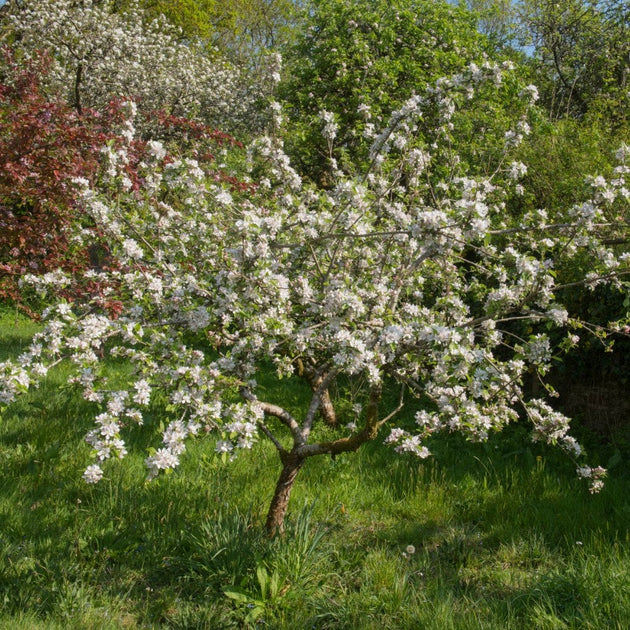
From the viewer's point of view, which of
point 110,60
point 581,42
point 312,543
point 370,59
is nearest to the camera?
point 312,543

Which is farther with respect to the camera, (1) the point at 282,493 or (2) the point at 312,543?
(1) the point at 282,493

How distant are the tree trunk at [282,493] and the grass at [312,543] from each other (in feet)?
0.29

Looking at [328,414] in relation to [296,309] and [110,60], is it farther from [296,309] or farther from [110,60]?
[110,60]

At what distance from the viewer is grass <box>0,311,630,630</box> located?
113 inches

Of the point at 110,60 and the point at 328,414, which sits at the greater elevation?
the point at 110,60

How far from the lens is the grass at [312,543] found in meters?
2.88

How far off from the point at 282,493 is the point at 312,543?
1.24 ft

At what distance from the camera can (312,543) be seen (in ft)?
10.5

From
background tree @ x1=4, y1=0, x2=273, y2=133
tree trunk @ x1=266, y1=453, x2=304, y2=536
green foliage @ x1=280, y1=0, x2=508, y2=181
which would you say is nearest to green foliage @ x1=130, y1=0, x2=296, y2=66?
background tree @ x1=4, y1=0, x2=273, y2=133

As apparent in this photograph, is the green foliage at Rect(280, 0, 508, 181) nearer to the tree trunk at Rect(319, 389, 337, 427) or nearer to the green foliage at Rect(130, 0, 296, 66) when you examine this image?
the tree trunk at Rect(319, 389, 337, 427)

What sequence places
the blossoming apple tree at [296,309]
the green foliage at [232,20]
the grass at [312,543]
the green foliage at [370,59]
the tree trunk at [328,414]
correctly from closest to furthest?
1. the blossoming apple tree at [296,309]
2. the grass at [312,543]
3. the tree trunk at [328,414]
4. the green foliage at [370,59]
5. the green foliage at [232,20]

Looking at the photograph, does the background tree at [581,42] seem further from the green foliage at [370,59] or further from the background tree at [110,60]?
the background tree at [110,60]

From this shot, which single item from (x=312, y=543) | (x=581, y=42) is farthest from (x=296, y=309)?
(x=581, y=42)

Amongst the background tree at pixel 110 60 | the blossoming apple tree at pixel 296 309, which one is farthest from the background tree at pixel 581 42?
the blossoming apple tree at pixel 296 309
